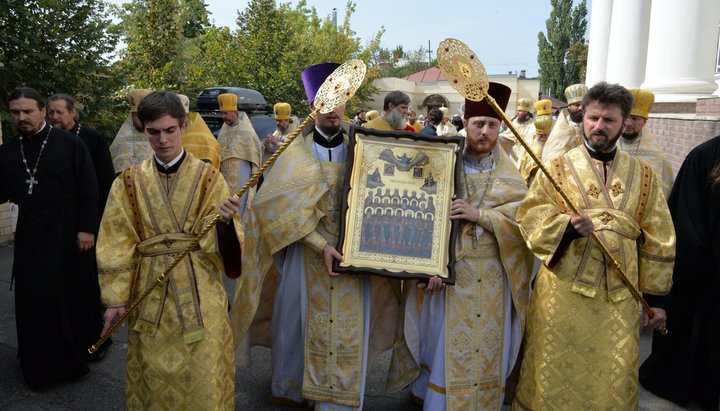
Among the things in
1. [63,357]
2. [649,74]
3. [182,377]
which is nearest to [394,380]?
[182,377]

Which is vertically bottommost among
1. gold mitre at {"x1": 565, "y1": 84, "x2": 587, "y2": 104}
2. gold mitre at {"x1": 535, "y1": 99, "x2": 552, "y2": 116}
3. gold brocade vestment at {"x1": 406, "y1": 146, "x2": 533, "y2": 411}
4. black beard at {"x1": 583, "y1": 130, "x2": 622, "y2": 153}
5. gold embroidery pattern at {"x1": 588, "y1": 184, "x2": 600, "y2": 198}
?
gold brocade vestment at {"x1": 406, "y1": 146, "x2": 533, "y2": 411}

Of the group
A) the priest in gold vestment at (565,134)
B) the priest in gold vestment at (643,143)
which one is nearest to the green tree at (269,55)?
the priest in gold vestment at (565,134)

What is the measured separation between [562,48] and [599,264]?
58000 millimetres

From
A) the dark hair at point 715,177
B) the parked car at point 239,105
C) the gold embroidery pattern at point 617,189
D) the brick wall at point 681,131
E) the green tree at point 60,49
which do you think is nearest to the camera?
the gold embroidery pattern at point 617,189

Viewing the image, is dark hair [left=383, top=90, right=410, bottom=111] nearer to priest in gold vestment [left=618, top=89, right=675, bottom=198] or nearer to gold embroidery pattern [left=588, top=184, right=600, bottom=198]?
priest in gold vestment [left=618, top=89, right=675, bottom=198]

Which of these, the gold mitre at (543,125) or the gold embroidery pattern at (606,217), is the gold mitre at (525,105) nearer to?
the gold mitre at (543,125)

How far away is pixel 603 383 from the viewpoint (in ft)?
11.2

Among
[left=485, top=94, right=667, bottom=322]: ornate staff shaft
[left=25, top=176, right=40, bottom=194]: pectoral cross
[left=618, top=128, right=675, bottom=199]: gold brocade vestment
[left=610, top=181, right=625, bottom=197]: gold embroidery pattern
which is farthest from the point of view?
[left=618, top=128, right=675, bottom=199]: gold brocade vestment

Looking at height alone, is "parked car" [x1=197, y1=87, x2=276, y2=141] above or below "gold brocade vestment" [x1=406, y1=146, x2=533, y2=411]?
above

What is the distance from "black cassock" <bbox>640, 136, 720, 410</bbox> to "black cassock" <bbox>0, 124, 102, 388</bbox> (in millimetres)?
4156

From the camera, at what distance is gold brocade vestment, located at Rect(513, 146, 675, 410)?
3416 mm

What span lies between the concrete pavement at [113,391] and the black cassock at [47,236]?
143 mm

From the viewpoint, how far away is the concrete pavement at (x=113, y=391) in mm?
4441

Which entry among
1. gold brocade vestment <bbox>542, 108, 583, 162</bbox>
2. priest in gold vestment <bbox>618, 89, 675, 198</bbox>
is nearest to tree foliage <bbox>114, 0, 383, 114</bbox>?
gold brocade vestment <bbox>542, 108, 583, 162</bbox>
